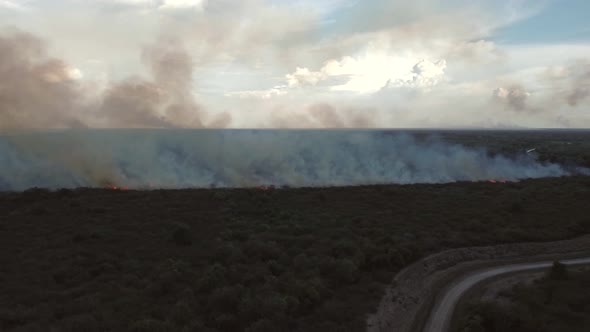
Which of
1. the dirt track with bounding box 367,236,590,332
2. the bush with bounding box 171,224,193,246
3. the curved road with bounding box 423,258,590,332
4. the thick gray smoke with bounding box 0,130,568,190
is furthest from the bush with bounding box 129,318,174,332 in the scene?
the thick gray smoke with bounding box 0,130,568,190

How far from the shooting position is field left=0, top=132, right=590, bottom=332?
26.0 metres

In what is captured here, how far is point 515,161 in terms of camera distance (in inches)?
3920

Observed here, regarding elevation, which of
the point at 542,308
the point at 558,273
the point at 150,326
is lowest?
the point at 542,308

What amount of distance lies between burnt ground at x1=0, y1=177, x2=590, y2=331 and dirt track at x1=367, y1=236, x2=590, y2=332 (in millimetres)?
1153

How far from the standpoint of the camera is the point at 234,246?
1524 inches

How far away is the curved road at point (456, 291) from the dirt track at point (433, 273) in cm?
56

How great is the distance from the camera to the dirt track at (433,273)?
2753 centimetres

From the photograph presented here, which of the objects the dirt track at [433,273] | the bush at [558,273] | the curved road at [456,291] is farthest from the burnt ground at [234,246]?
the bush at [558,273]

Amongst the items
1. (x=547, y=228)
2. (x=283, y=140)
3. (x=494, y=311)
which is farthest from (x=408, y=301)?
(x=283, y=140)

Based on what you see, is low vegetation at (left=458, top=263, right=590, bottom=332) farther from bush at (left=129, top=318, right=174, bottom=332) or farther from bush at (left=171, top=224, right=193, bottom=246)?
bush at (left=171, top=224, right=193, bottom=246)

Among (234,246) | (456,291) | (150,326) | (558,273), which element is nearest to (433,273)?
(456,291)

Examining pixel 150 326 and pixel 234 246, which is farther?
pixel 234 246

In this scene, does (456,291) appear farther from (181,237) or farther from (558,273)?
(181,237)

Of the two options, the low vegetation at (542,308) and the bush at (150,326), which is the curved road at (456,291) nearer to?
the low vegetation at (542,308)
